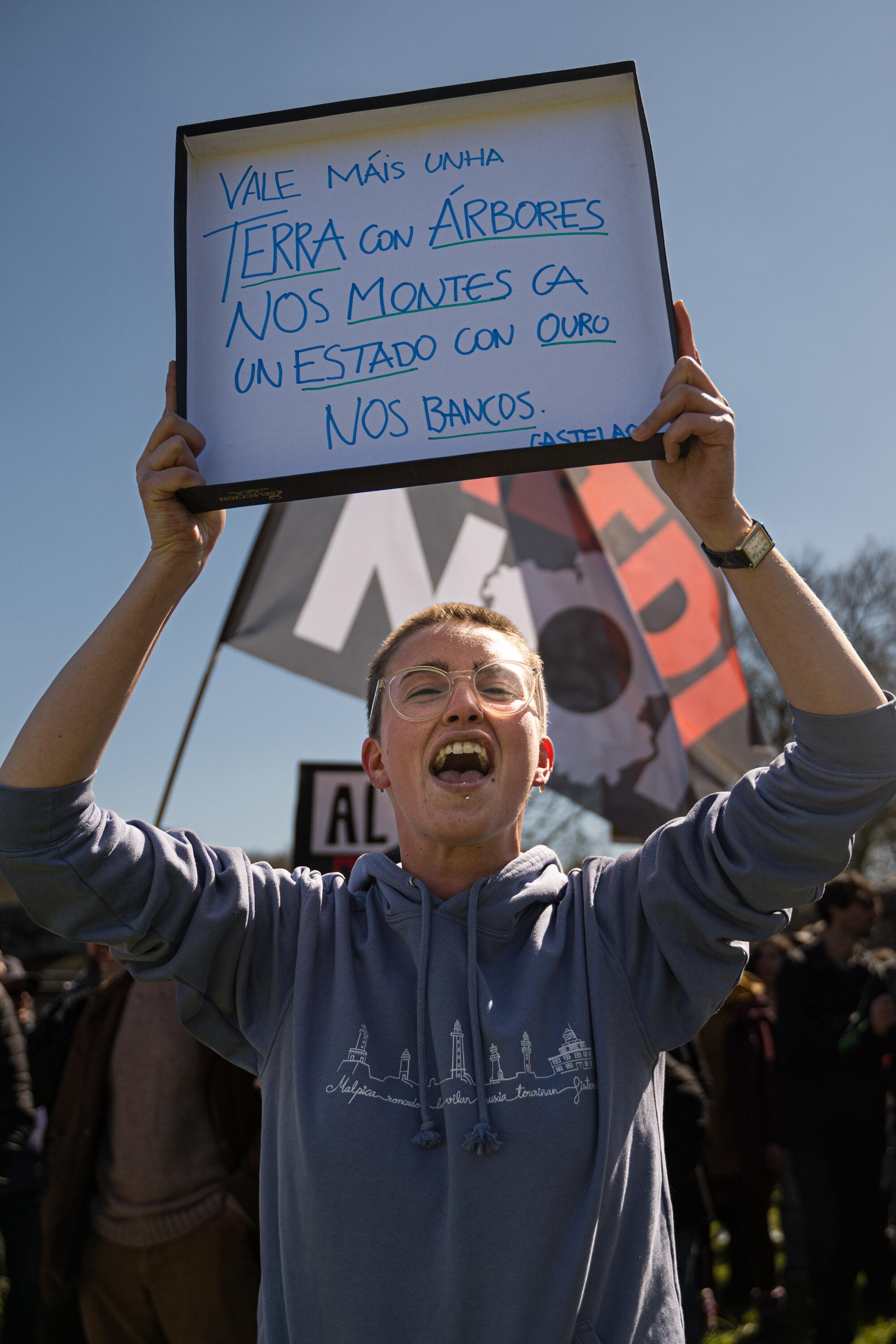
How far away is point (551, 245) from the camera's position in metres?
2.03

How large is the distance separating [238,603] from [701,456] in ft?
14.5

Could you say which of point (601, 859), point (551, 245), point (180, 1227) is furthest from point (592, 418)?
point (180, 1227)

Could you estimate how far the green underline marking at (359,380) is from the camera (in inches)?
79.4

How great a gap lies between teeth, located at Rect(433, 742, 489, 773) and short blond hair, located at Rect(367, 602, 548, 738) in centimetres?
17

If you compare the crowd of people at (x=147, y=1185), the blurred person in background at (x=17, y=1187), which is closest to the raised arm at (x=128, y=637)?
the crowd of people at (x=147, y=1185)

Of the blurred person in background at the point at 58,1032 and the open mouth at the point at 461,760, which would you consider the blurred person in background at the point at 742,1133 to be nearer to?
the blurred person in background at the point at 58,1032

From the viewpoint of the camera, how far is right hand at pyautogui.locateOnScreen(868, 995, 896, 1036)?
5.08 m

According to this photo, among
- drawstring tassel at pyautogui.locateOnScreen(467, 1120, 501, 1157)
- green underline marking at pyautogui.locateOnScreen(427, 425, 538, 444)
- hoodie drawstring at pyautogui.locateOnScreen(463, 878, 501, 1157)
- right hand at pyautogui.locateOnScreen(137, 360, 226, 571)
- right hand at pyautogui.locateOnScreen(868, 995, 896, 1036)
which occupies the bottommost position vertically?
right hand at pyautogui.locateOnScreen(868, 995, 896, 1036)

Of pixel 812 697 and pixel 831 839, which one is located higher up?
pixel 812 697

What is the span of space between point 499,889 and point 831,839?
56 cm

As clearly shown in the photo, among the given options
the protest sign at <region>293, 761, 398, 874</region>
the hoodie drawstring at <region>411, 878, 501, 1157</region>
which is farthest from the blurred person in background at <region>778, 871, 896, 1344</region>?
the hoodie drawstring at <region>411, 878, 501, 1157</region>

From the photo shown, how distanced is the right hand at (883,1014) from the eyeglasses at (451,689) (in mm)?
3982

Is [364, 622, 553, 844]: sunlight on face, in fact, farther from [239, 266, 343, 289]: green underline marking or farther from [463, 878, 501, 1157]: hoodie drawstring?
[239, 266, 343, 289]: green underline marking

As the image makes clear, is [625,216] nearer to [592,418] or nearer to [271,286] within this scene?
[592,418]
